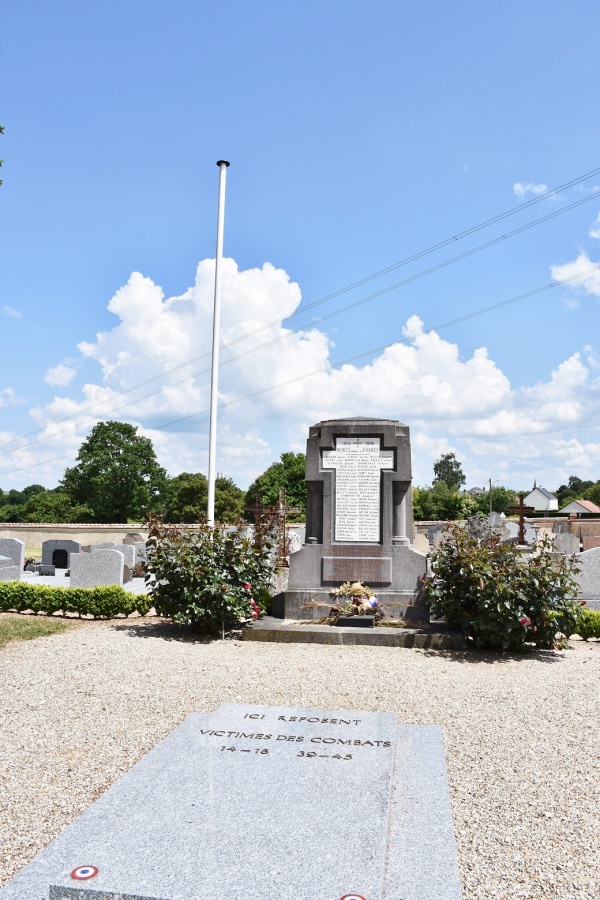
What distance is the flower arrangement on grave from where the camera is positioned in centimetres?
954

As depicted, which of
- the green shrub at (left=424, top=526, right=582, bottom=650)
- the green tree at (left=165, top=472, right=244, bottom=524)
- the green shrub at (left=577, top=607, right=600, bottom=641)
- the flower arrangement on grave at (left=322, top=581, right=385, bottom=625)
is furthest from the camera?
the green tree at (left=165, top=472, right=244, bottom=524)

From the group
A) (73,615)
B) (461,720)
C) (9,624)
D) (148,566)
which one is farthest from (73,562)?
(461,720)

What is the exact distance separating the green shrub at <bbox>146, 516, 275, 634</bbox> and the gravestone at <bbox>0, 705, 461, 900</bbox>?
463 cm

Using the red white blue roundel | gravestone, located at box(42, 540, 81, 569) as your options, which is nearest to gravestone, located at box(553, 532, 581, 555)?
gravestone, located at box(42, 540, 81, 569)

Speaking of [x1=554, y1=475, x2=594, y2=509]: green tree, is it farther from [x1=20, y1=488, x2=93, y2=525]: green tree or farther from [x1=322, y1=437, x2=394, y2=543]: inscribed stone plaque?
[x1=322, y1=437, x2=394, y2=543]: inscribed stone plaque

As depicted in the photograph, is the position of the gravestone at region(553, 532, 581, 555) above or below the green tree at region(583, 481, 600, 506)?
below

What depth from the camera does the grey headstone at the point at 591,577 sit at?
11.5m

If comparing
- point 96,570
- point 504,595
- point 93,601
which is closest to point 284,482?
point 96,570

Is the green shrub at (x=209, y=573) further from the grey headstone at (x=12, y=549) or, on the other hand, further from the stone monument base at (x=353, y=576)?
the grey headstone at (x=12, y=549)

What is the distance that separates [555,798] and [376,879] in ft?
A: 6.33

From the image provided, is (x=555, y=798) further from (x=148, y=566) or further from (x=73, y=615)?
(x=73, y=615)

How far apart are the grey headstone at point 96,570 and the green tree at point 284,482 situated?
36419 millimetres

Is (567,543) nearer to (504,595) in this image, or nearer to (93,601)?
(504,595)

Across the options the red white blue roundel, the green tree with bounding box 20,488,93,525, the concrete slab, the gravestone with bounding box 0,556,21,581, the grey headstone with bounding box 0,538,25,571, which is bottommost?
the red white blue roundel
